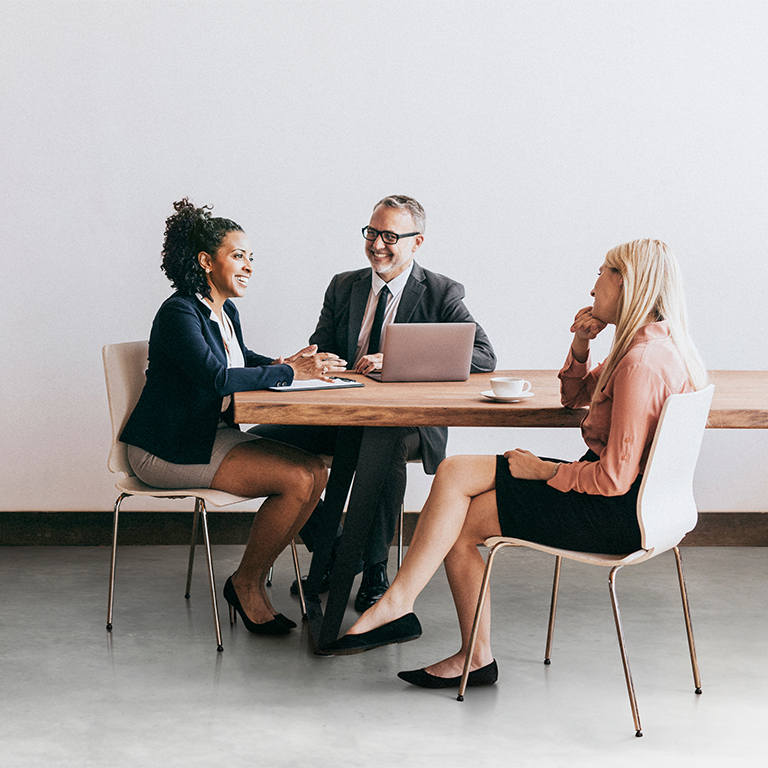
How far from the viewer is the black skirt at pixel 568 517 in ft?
7.20

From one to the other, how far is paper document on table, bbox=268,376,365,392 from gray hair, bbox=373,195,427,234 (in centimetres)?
84

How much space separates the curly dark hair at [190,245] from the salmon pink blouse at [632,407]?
1.38 m

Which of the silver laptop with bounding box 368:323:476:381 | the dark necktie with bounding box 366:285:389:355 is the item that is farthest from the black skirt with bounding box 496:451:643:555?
the dark necktie with bounding box 366:285:389:355

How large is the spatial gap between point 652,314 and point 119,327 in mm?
2381

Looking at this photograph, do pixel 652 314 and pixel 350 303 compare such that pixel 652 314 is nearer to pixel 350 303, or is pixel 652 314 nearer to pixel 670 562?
pixel 350 303

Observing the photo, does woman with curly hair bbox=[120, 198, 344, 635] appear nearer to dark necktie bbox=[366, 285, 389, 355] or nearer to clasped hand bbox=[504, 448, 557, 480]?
dark necktie bbox=[366, 285, 389, 355]

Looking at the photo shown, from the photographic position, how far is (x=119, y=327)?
3824mm

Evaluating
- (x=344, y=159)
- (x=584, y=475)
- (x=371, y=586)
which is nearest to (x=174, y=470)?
(x=371, y=586)

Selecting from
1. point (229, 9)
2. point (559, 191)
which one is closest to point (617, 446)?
point (559, 191)

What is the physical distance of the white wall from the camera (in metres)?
3.72

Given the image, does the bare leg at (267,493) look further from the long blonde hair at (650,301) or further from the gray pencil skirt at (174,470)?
the long blonde hair at (650,301)

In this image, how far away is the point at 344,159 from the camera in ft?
12.5

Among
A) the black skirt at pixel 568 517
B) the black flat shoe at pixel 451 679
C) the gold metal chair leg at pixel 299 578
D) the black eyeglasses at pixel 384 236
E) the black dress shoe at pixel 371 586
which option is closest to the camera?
the black skirt at pixel 568 517

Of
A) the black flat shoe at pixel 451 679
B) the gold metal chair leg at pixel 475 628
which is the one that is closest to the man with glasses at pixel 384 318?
the black flat shoe at pixel 451 679
